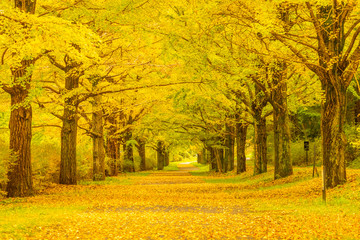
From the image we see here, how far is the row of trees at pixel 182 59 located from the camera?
1380 cm

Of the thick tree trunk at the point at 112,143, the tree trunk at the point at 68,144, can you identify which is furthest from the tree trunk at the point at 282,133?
the thick tree trunk at the point at 112,143

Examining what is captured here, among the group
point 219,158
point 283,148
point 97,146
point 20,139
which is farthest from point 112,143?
point 20,139

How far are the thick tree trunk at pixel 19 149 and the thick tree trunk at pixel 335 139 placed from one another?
33.0 ft

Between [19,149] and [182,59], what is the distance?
804cm

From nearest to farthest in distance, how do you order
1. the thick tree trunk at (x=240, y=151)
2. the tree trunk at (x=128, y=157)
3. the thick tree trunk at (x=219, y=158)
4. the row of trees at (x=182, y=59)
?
the row of trees at (x=182, y=59)
the thick tree trunk at (x=240, y=151)
the thick tree trunk at (x=219, y=158)
the tree trunk at (x=128, y=157)

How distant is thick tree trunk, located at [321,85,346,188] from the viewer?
50.2ft

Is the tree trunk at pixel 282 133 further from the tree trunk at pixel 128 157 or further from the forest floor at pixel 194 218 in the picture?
the tree trunk at pixel 128 157

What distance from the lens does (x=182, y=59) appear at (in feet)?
67.9

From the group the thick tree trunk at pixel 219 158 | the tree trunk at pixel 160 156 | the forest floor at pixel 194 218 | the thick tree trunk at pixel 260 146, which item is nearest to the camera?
the forest floor at pixel 194 218

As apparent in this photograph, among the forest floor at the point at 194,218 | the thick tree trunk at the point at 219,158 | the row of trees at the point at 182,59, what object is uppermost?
the row of trees at the point at 182,59

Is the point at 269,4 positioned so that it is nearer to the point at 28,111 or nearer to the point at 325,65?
the point at 325,65

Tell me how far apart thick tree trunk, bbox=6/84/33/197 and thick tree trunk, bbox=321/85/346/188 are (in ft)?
33.0

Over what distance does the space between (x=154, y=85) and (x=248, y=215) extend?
10.7 meters

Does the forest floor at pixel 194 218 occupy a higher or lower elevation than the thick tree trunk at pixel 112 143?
lower
